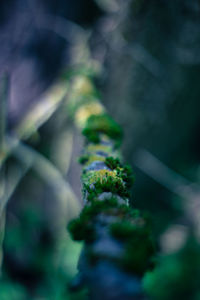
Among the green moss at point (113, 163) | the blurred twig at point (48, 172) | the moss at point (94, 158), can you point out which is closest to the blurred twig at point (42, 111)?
the blurred twig at point (48, 172)

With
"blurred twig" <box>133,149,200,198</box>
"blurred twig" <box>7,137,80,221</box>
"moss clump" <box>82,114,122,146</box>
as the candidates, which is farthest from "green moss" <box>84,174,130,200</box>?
"blurred twig" <box>133,149,200,198</box>

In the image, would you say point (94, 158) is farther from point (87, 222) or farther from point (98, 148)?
point (87, 222)

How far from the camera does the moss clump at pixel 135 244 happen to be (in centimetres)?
97

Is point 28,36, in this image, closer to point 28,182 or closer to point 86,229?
point 28,182

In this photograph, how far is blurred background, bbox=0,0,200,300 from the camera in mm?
3506

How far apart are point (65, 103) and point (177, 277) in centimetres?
351

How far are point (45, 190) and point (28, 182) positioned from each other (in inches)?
12.7

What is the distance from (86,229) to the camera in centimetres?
112

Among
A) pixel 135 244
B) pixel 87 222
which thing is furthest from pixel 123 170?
pixel 135 244

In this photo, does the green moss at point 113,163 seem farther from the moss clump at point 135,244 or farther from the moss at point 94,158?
the moss clump at point 135,244

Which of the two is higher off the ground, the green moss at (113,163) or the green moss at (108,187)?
the green moss at (113,163)

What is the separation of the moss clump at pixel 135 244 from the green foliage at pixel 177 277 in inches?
147

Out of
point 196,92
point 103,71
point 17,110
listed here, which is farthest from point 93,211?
point 196,92

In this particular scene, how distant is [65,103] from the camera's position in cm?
376
